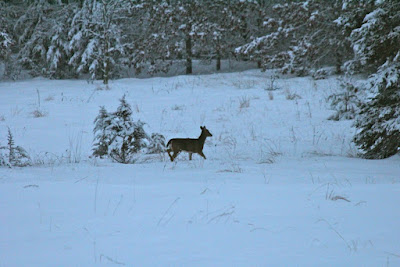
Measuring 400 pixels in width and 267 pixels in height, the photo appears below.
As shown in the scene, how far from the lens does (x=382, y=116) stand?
5.84 meters

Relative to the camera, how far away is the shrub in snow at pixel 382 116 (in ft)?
18.9

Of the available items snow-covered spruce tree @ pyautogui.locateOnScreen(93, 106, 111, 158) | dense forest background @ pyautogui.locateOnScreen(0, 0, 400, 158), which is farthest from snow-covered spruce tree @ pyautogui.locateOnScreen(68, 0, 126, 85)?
snow-covered spruce tree @ pyautogui.locateOnScreen(93, 106, 111, 158)

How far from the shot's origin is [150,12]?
2328 centimetres

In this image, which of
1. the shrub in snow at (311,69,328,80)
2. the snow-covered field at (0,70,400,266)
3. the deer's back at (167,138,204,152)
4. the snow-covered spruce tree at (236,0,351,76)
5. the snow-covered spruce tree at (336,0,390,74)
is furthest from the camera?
the snow-covered spruce tree at (236,0,351,76)

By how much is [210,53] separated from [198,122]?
54.7 feet

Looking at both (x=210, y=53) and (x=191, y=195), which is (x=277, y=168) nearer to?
(x=191, y=195)

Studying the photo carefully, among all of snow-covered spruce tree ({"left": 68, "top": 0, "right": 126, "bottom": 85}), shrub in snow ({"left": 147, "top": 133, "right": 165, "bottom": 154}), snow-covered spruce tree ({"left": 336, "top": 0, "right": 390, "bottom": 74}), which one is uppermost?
snow-covered spruce tree ({"left": 68, "top": 0, "right": 126, "bottom": 85})

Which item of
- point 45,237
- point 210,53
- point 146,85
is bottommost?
point 45,237

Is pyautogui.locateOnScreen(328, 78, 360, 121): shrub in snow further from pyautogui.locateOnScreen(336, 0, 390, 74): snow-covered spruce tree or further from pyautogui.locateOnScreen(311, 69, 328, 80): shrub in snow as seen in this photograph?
pyautogui.locateOnScreen(311, 69, 328, 80): shrub in snow

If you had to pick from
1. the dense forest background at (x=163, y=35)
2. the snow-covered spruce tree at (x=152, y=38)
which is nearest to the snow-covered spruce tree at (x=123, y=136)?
the dense forest background at (x=163, y=35)

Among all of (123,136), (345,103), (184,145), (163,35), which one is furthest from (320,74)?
(123,136)

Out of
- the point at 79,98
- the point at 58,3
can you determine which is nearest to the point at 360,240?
the point at 79,98

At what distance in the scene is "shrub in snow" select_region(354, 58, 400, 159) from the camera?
575 centimetres

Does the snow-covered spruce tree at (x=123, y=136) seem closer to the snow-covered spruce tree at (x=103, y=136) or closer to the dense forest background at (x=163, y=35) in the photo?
the snow-covered spruce tree at (x=103, y=136)
